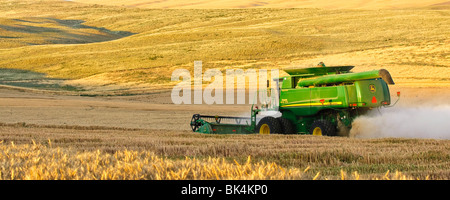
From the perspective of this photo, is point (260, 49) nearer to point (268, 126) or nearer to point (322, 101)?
point (268, 126)

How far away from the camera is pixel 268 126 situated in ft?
71.1

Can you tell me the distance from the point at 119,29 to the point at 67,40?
61.9ft

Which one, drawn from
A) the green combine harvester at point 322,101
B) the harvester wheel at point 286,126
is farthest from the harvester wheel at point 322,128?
the harvester wheel at point 286,126

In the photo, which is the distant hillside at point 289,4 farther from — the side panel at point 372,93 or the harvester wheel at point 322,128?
the harvester wheel at point 322,128

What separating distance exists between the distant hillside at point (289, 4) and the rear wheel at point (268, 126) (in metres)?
96.0

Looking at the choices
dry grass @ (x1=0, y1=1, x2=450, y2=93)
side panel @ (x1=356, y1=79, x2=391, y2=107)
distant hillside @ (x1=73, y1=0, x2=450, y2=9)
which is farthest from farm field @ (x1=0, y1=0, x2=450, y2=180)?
distant hillside @ (x1=73, y1=0, x2=450, y2=9)

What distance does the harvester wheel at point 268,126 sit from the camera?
21250 millimetres

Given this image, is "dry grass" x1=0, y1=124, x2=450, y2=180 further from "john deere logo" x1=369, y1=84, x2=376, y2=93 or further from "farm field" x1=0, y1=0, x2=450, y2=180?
"john deere logo" x1=369, y1=84, x2=376, y2=93

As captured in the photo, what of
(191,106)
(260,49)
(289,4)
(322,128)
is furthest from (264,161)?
(289,4)

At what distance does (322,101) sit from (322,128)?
1.11 metres

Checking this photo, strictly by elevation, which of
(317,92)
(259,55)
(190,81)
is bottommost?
(317,92)
